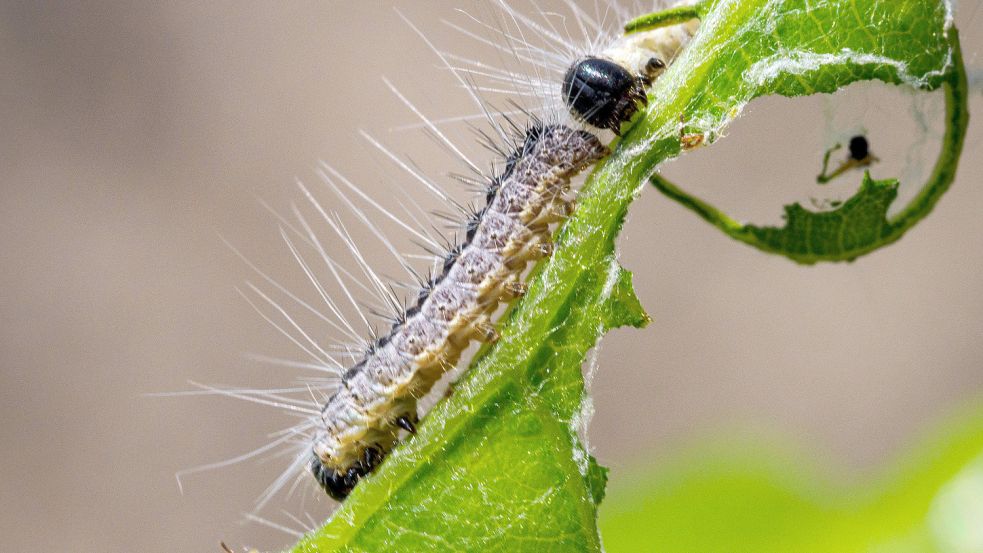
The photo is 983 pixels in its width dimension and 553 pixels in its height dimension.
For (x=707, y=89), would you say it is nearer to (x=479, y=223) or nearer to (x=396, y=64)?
(x=479, y=223)

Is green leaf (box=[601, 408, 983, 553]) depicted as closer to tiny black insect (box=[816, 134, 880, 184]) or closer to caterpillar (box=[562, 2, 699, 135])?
tiny black insect (box=[816, 134, 880, 184])

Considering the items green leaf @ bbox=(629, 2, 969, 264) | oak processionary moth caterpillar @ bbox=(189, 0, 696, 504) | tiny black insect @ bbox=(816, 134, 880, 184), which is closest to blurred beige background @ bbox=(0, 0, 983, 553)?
oak processionary moth caterpillar @ bbox=(189, 0, 696, 504)

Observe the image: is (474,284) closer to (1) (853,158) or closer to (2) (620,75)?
(2) (620,75)

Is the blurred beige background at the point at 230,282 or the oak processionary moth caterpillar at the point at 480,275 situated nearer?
the oak processionary moth caterpillar at the point at 480,275

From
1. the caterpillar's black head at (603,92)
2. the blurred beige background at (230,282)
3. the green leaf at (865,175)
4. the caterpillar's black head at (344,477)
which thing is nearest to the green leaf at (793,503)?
the green leaf at (865,175)

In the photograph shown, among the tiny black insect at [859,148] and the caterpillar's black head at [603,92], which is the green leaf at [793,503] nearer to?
the tiny black insect at [859,148]

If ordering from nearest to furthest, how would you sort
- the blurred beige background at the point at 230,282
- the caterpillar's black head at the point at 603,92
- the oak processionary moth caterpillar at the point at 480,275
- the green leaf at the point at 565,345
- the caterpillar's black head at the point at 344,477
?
the green leaf at the point at 565,345 → the caterpillar's black head at the point at 603,92 → the oak processionary moth caterpillar at the point at 480,275 → the caterpillar's black head at the point at 344,477 → the blurred beige background at the point at 230,282

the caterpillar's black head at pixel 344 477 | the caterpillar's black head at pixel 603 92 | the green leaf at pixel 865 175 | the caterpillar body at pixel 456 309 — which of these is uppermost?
the green leaf at pixel 865 175

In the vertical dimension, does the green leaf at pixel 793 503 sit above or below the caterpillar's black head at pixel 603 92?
below
